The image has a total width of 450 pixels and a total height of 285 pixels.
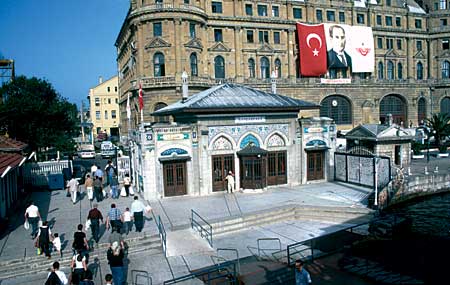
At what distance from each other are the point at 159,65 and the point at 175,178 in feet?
74.7

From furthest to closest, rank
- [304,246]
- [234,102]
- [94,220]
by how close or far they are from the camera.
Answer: [234,102] < [304,246] < [94,220]

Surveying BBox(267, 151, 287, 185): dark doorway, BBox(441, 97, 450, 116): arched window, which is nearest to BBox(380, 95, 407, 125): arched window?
BBox(441, 97, 450, 116): arched window

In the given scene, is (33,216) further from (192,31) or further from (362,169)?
(192,31)

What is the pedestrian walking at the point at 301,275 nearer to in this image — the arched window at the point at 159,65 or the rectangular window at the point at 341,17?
the arched window at the point at 159,65

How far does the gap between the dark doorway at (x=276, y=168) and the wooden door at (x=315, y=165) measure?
1933 mm

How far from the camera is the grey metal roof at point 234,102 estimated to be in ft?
75.7

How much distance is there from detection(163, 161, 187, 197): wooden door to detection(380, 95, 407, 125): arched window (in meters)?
44.5

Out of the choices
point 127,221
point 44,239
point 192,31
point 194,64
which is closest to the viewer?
point 44,239

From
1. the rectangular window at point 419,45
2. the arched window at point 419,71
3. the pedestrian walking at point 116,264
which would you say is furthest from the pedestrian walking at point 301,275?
the rectangular window at point 419,45

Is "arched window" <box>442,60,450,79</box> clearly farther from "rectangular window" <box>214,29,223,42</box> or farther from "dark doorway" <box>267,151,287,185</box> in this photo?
"dark doorway" <box>267,151,287,185</box>

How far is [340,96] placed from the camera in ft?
183

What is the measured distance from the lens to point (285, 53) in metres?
52.6

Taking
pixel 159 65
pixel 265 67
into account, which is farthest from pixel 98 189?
pixel 265 67

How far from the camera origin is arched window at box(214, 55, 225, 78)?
48.6 m
